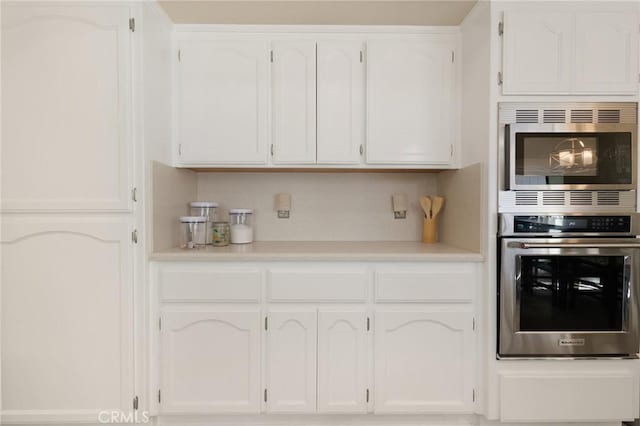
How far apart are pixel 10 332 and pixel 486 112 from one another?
2490 millimetres

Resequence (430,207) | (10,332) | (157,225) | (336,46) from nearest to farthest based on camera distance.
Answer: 1. (10,332)
2. (157,225)
3. (336,46)
4. (430,207)

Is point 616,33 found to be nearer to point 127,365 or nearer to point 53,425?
point 127,365

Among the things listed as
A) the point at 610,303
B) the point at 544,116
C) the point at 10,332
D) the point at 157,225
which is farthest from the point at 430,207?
the point at 10,332

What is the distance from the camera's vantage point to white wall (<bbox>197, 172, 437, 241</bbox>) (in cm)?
245

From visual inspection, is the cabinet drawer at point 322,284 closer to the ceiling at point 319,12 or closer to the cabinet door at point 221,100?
the cabinet door at point 221,100

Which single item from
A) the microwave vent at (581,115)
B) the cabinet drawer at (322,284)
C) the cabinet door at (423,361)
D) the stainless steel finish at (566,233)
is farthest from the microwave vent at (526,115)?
the cabinet drawer at (322,284)

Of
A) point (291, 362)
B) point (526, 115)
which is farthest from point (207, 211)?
point (526, 115)

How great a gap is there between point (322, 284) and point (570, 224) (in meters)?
1.20

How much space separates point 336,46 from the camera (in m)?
2.09

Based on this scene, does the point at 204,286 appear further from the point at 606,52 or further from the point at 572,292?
the point at 606,52

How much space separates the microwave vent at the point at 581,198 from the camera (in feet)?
5.67

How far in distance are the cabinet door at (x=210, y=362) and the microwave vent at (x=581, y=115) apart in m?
1.78

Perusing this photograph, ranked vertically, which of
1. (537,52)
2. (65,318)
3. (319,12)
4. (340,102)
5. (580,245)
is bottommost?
(65,318)
